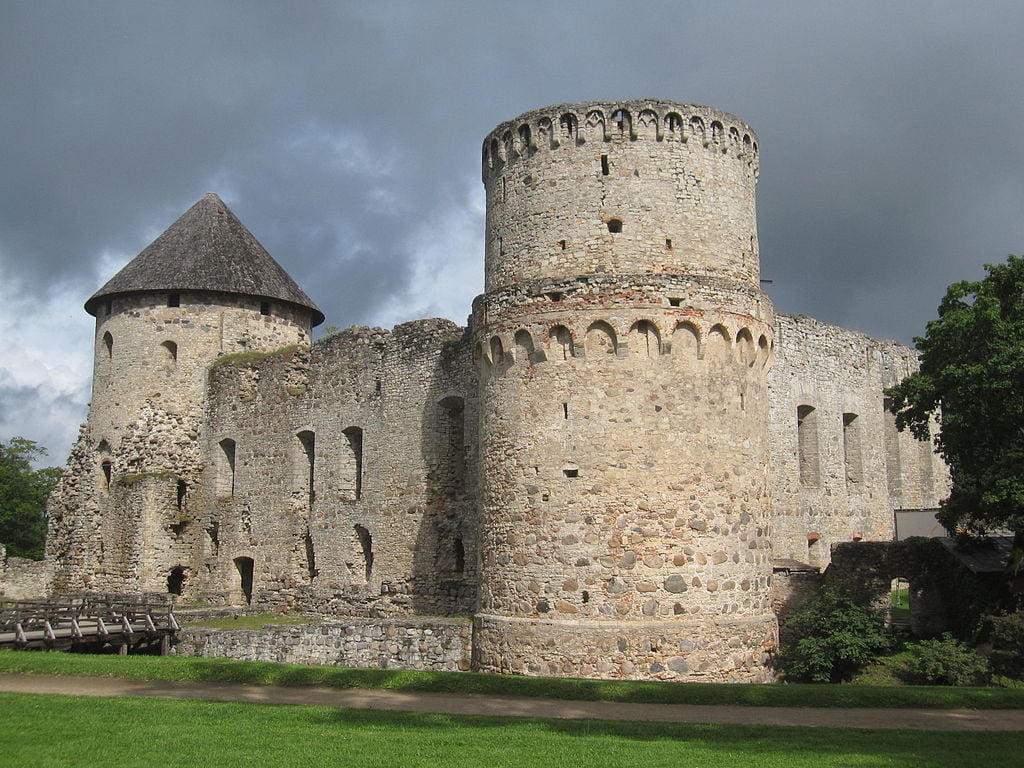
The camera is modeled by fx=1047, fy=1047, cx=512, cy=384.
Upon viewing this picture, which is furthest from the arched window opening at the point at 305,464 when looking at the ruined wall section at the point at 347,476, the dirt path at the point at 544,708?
the dirt path at the point at 544,708

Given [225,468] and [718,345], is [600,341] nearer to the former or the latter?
[718,345]

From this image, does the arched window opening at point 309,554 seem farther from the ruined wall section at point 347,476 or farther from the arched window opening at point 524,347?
the arched window opening at point 524,347

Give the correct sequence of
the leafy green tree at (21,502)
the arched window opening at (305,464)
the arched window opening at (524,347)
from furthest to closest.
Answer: the leafy green tree at (21,502), the arched window opening at (305,464), the arched window opening at (524,347)

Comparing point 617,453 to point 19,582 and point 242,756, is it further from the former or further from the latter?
point 19,582

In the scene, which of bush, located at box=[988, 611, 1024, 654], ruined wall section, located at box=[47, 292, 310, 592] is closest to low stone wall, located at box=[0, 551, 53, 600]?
ruined wall section, located at box=[47, 292, 310, 592]

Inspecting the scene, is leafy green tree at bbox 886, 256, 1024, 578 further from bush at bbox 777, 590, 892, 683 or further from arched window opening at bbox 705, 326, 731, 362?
arched window opening at bbox 705, 326, 731, 362

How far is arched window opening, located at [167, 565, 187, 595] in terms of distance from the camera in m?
30.7

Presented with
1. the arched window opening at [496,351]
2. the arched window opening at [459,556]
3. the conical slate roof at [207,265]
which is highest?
the conical slate roof at [207,265]

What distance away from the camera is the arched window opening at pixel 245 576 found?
29.9 meters

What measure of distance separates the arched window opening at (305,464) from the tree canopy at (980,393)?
49.8 feet

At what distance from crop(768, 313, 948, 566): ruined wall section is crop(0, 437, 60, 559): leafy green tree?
43.0 meters

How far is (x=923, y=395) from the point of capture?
65.6 ft

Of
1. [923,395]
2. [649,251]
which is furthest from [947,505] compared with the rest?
[649,251]

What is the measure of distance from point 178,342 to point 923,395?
20878 mm
